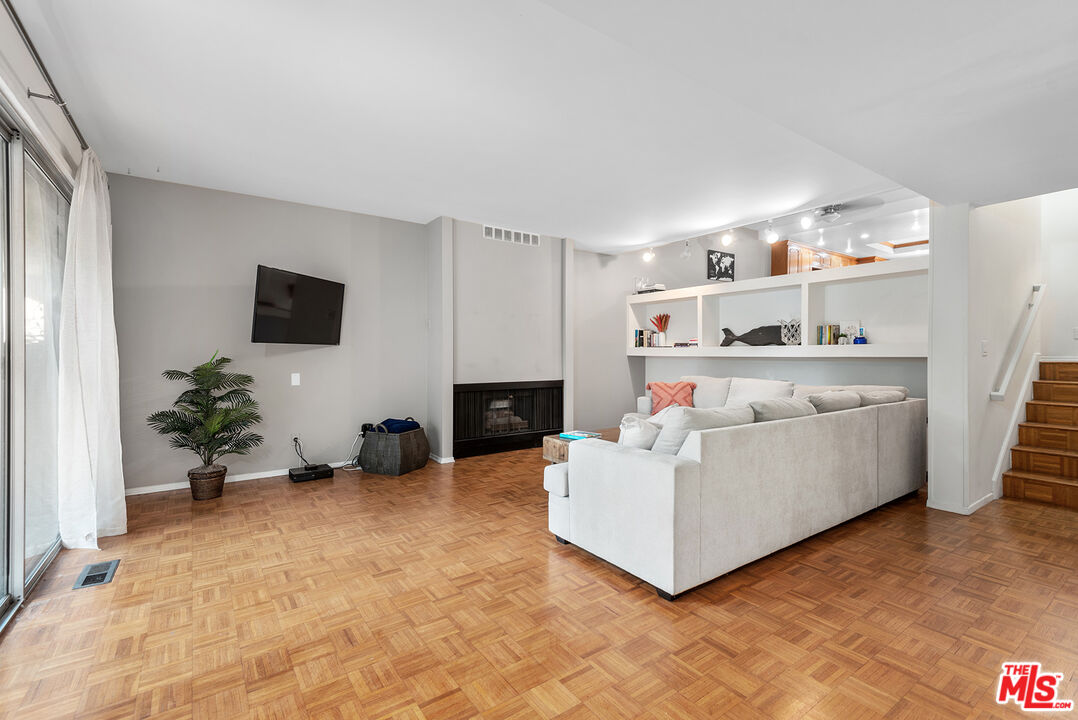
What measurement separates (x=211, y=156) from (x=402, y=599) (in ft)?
11.2

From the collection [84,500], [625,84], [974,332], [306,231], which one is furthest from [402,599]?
[974,332]

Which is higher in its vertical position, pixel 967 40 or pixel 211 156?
pixel 211 156

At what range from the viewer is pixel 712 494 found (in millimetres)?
2355

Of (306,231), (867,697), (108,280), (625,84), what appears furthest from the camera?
(306,231)

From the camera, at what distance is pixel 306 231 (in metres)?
4.75

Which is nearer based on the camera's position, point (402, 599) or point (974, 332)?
point (402, 599)

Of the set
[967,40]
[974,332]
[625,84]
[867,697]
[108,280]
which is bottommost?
[867,697]

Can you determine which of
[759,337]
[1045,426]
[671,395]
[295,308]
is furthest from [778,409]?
[295,308]

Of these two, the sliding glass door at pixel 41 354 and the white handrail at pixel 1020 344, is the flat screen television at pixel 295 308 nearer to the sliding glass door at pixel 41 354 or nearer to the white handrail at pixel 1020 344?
the sliding glass door at pixel 41 354

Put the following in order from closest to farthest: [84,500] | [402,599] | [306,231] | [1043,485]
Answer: [402,599] → [84,500] → [1043,485] → [306,231]

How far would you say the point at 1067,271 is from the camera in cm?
483

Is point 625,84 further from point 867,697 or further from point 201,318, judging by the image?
point 201,318

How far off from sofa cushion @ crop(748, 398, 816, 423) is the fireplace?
10.8 ft

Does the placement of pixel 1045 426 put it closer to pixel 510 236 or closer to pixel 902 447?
pixel 902 447
